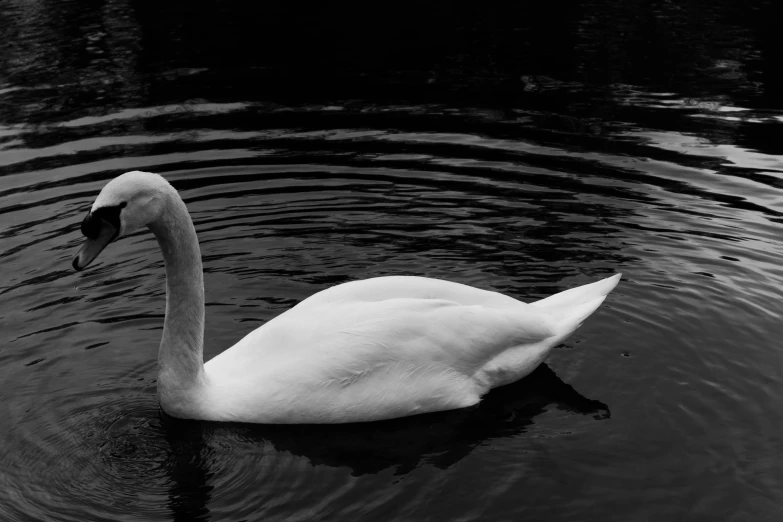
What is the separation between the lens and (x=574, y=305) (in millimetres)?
9062

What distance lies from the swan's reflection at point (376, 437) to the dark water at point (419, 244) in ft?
0.09

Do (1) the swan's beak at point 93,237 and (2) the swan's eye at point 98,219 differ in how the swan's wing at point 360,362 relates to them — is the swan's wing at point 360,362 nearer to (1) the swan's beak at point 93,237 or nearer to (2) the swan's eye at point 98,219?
(1) the swan's beak at point 93,237

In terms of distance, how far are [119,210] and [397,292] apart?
239 centimetres

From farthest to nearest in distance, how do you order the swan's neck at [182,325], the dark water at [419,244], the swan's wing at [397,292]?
the swan's wing at [397,292] < the swan's neck at [182,325] < the dark water at [419,244]

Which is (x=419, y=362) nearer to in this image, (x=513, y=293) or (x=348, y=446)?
(x=348, y=446)

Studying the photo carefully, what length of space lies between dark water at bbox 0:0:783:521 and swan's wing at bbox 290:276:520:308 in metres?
0.95

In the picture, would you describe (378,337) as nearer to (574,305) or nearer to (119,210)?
(574,305)

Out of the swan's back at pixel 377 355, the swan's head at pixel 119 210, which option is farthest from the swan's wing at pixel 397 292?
the swan's head at pixel 119 210

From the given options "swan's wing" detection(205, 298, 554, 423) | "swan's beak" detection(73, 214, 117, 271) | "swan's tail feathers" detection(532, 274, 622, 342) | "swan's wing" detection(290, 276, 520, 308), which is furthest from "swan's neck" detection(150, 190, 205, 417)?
"swan's tail feathers" detection(532, 274, 622, 342)

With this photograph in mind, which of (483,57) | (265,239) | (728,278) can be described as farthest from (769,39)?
(265,239)

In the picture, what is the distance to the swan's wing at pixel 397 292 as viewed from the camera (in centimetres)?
840

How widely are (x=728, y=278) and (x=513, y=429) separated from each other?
3694 mm

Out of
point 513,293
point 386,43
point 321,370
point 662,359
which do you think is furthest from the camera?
point 386,43

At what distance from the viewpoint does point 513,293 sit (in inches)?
404
